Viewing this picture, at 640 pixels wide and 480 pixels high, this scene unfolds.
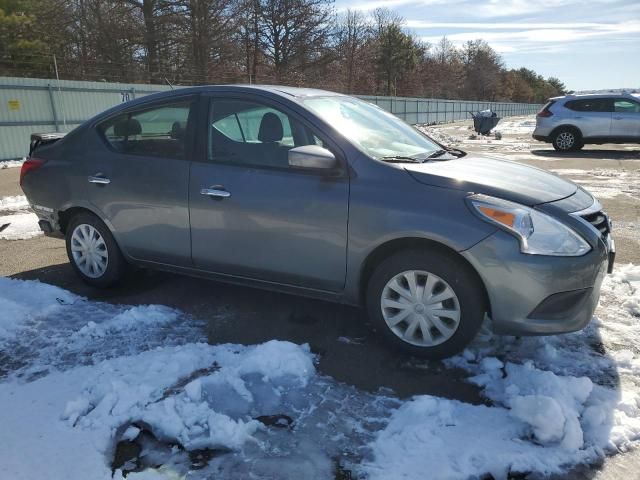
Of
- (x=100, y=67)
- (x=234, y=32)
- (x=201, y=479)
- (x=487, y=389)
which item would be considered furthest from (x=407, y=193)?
(x=234, y=32)

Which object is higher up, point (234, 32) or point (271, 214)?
point (234, 32)

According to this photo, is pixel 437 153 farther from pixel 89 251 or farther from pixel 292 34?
pixel 292 34

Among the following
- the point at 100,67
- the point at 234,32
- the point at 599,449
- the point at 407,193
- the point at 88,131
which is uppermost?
the point at 234,32

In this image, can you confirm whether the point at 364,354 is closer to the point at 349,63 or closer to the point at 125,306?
the point at 125,306

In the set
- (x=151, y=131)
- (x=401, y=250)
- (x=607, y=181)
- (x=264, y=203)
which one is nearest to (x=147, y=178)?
(x=151, y=131)

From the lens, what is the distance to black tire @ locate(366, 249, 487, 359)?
303 cm

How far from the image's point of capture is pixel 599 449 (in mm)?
2412

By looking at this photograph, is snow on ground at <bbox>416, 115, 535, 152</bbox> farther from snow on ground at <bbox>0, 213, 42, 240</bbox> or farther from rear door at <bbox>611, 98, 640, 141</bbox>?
snow on ground at <bbox>0, 213, 42, 240</bbox>

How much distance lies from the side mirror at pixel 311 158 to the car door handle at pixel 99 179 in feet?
5.74

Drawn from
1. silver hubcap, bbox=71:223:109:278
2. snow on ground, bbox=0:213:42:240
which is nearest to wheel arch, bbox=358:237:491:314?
silver hubcap, bbox=71:223:109:278

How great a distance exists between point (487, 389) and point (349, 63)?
44732 mm

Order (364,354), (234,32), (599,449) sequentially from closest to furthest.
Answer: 1. (599,449)
2. (364,354)
3. (234,32)

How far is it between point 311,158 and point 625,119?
14.9 metres

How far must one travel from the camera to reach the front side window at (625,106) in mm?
14789
